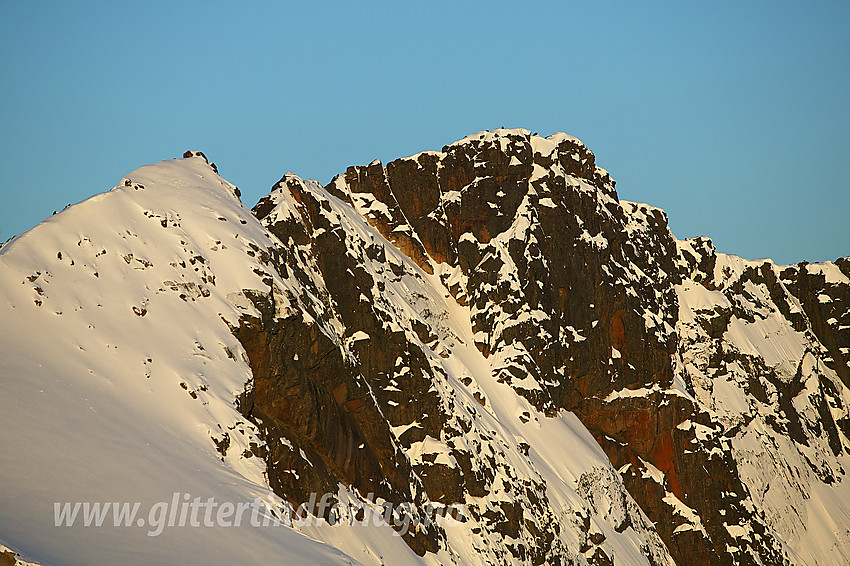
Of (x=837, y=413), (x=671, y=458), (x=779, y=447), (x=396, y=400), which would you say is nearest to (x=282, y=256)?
(x=396, y=400)

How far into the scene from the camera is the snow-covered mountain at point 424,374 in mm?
40688

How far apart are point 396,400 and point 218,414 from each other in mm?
32752

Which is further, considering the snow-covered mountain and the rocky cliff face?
the rocky cliff face

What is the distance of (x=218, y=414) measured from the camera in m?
47.5

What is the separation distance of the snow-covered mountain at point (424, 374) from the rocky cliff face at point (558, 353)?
281 mm

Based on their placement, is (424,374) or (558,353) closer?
(424,374)

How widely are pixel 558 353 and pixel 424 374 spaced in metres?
23.1

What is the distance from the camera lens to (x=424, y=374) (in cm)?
8138

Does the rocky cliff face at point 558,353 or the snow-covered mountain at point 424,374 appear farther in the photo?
the rocky cliff face at point 558,353

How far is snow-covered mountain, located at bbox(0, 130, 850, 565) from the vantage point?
1602 inches

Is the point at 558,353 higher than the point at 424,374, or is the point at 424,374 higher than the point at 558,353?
the point at 558,353

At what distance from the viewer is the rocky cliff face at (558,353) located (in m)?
79.4

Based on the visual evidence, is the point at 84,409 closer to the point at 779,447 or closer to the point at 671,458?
the point at 671,458

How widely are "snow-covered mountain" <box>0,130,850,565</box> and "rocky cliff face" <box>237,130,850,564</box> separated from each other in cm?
28
